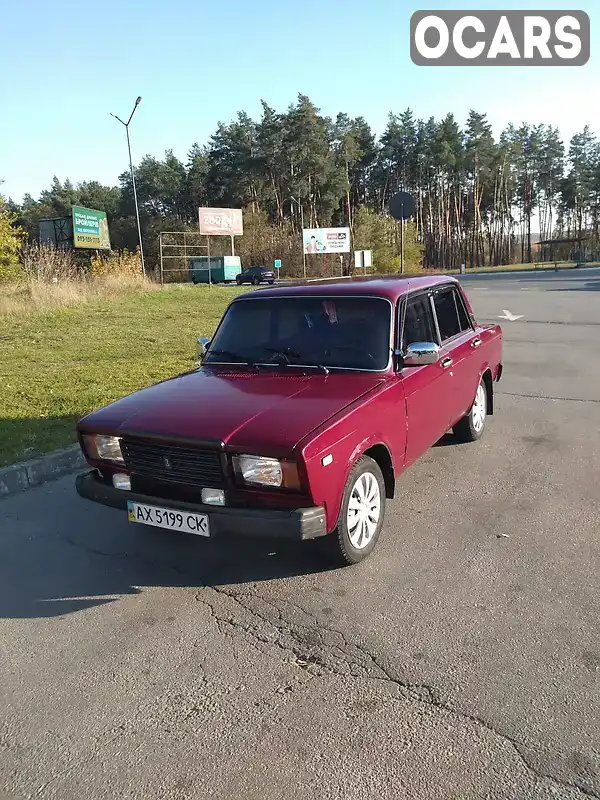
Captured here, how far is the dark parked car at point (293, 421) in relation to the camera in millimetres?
3496

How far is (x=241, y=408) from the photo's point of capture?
3.84 metres

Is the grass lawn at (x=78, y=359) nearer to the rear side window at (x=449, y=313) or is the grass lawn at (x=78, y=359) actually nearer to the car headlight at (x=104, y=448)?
the car headlight at (x=104, y=448)

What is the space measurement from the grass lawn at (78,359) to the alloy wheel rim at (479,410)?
13.4 ft

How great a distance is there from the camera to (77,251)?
1639 inches

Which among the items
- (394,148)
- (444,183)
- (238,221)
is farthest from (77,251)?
(444,183)

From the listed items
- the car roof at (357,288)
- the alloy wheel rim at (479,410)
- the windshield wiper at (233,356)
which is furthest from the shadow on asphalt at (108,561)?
the alloy wheel rim at (479,410)

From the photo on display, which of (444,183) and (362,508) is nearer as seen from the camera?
(362,508)

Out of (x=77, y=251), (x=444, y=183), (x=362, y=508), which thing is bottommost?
(x=362, y=508)

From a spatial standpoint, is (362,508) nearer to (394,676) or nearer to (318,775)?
(394,676)

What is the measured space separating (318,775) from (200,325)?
1371 centimetres

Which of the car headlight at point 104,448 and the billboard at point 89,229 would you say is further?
the billboard at point 89,229

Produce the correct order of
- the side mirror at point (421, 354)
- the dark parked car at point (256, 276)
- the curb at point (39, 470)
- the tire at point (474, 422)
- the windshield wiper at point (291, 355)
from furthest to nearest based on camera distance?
the dark parked car at point (256, 276) → the tire at point (474, 422) → the curb at point (39, 470) → the windshield wiper at point (291, 355) → the side mirror at point (421, 354)

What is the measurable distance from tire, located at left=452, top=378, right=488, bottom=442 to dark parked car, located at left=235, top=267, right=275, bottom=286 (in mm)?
40317

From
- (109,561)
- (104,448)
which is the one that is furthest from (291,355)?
(109,561)
